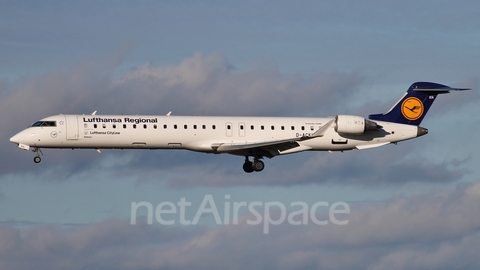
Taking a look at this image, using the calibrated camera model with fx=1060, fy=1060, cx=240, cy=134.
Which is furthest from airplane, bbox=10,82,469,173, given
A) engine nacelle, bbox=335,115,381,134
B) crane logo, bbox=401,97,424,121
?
crane logo, bbox=401,97,424,121

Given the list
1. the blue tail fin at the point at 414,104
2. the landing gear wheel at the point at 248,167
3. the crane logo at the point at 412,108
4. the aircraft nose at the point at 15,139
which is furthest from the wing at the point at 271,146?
the aircraft nose at the point at 15,139

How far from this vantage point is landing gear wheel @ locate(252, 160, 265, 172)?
6881cm

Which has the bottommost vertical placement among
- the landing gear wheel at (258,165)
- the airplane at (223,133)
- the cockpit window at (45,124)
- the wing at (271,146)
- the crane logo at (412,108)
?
the landing gear wheel at (258,165)

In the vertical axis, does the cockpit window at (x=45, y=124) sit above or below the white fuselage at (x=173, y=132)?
above

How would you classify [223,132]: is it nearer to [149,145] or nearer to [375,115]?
[149,145]

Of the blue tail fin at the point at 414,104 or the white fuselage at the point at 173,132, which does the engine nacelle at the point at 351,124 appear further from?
the blue tail fin at the point at 414,104

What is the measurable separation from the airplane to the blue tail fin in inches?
7.4

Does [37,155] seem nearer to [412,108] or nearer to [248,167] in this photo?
[248,167]

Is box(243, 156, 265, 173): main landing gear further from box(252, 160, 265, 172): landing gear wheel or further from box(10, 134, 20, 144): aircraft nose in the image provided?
box(10, 134, 20, 144): aircraft nose

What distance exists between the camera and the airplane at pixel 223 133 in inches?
2574

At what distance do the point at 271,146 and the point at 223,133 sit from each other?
3.14 metres

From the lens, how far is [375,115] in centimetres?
7212

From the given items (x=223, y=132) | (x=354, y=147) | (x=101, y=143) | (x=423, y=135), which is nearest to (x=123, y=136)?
(x=101, y=143)

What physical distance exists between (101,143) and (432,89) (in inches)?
909
